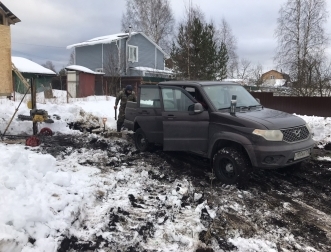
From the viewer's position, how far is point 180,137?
6203 mm

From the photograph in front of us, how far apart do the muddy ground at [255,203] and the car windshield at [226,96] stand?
1425 mm

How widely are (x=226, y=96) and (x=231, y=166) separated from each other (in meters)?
1.55

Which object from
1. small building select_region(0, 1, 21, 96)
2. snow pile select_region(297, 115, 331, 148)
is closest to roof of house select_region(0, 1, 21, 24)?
small building select_region(0, 1, 21, 96)

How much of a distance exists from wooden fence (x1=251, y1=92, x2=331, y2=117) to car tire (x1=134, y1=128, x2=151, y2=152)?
9240 mm

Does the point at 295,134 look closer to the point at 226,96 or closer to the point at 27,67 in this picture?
the point at 226,96

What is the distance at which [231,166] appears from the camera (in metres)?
5.39

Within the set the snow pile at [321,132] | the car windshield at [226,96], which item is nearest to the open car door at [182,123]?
the car windshield at [226,96]

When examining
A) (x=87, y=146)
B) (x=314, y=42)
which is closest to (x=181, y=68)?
(x=314, y=42)

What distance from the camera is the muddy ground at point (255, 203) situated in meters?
3.59

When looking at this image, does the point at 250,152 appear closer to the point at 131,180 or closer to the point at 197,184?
the point at 197,184

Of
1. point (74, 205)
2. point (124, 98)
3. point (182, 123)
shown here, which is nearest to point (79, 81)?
point (124, 98)

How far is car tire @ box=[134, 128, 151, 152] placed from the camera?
25.0 feet

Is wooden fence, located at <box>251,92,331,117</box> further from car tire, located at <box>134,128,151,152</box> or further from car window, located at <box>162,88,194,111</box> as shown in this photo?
car window, located at <box>162,88,194,111</box>

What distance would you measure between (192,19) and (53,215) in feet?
64.0
